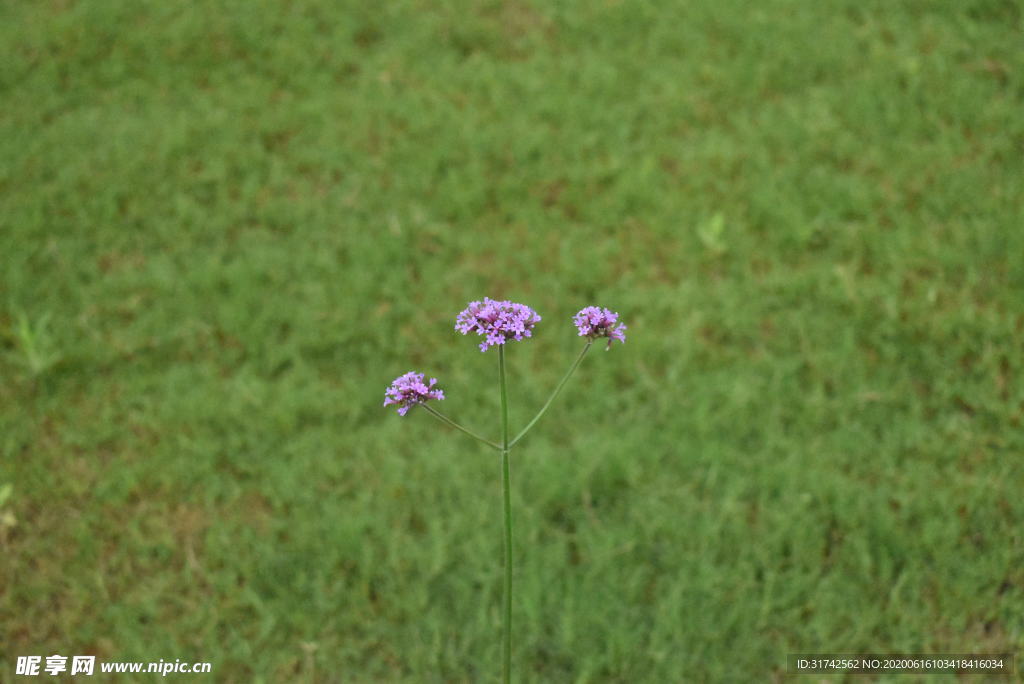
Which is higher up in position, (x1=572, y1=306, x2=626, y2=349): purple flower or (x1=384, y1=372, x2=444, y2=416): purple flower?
(x1=572, y1=306, x2=626, y2=349): purple flower

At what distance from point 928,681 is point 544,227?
233 centimetres

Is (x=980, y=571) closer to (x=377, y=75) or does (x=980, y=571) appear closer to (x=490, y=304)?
(x=490, y=304)

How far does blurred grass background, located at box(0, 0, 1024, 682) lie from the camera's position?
8.46 feet

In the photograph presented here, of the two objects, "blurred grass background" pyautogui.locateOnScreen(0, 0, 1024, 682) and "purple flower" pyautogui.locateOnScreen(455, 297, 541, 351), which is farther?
"blurred grass background" pyautogui.locateOnScreen(0, 0, 1024, 682)

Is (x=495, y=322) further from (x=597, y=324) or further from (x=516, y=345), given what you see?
(x=516, y=345)

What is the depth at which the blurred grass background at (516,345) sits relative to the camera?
2.58 metres

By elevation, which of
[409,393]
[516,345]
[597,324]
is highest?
[516,345]

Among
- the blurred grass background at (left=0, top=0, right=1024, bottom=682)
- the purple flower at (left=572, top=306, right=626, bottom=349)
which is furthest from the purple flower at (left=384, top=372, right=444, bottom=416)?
the blurred grass background at (left=0, top=0, right=1024, bottom=682)

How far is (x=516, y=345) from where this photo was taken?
11.3 ft

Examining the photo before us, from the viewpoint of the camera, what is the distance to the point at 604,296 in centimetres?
354

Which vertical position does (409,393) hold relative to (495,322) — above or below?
below

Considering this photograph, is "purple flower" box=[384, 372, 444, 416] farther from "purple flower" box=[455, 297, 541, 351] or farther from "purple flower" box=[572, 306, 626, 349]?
"purple flower" box=[572, 306, 626, 349]

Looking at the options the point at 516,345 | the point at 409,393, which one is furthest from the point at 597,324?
the point at 516,345

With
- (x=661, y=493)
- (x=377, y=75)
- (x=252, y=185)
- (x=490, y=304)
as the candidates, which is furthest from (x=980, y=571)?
(x=377, y=75)
